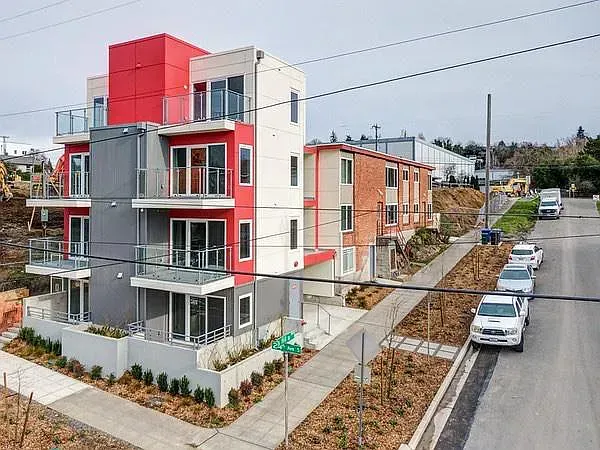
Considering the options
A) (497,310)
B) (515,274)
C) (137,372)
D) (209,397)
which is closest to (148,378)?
(137,372)

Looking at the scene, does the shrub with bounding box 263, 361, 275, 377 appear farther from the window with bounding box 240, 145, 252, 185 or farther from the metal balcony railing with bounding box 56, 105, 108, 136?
the metal balcony railing with bounding box 56, 105, 108, 136

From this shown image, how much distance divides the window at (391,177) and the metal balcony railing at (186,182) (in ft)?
49.0

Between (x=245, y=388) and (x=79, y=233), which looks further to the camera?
(x=79, y=233)

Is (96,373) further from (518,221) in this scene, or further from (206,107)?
(518,221)

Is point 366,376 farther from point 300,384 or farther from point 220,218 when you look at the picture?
point 220,218

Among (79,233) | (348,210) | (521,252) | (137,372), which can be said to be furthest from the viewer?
(521,252)

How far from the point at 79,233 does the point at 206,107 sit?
767 centimetres

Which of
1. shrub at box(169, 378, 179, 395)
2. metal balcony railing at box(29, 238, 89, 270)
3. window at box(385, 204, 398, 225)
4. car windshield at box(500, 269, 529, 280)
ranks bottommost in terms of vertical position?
shrub at box(169, 378, 179, 395)

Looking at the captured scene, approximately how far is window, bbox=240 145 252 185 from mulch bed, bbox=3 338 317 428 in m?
6.12

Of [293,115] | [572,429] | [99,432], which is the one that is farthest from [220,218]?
[572,429]

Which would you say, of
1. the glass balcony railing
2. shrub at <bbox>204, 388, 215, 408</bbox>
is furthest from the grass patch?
shrub at <bbox>204, 388, 215, 408</bbox>

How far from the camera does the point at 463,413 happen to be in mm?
11766

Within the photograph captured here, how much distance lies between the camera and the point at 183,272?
1530 cm

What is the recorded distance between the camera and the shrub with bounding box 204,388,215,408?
12486mm
